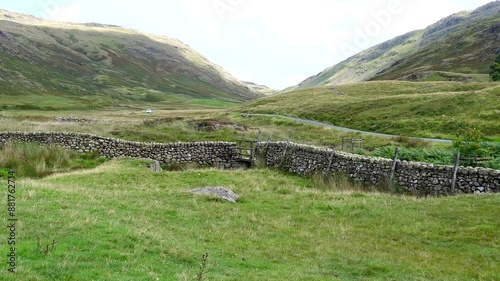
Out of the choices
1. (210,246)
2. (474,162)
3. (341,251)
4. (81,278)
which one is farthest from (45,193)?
(474,162)

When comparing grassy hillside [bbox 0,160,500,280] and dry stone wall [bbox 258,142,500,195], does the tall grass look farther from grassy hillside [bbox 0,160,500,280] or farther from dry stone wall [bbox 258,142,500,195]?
dry stone wall [bbox 258,142,500,195]

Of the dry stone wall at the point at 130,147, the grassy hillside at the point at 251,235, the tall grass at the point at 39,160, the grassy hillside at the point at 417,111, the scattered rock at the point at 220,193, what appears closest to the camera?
the grassy hillside at the point at 251,235

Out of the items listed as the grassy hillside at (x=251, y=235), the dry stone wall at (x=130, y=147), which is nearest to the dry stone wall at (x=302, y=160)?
the dry stone wall at (x=130, y=147)

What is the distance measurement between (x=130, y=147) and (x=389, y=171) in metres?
19.6

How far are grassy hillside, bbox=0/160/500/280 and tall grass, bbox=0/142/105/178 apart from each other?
207 inches

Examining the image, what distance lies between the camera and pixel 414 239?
42.5 ft

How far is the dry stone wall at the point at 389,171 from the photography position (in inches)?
754

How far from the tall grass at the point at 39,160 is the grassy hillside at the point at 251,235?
5.25 metres

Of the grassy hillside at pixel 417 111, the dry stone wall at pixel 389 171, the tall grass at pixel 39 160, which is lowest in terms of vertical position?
the tall grass at pixel 39 160

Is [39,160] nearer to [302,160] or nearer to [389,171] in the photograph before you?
[302,160]

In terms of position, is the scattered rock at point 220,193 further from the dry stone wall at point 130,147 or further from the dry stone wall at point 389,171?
the dry stone wall at point 130,147

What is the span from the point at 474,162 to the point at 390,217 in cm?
957

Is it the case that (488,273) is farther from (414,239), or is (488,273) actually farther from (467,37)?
(467,37)

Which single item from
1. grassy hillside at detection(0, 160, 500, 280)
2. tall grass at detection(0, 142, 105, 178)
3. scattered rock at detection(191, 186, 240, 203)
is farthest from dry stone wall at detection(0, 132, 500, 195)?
scattered rock at detection(191, 186, 240, 203)
